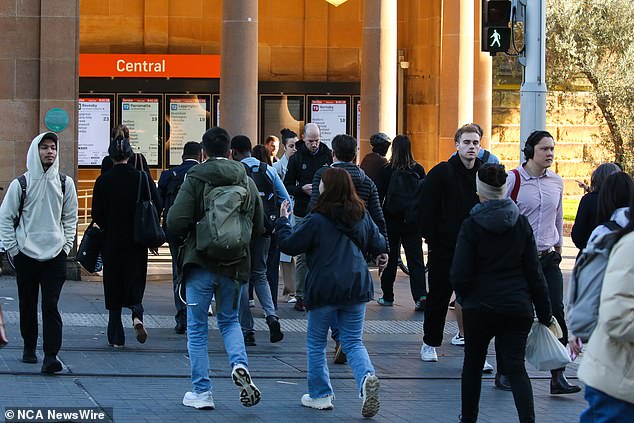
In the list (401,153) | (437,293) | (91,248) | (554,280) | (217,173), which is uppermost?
(401,153)

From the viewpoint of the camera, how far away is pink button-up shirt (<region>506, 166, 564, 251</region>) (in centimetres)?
897

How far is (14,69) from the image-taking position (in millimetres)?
14891

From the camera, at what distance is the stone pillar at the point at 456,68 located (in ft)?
68.3

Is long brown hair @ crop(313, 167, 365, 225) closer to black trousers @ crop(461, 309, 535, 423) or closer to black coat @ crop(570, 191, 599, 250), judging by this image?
black trousers @ crop(461, 309, 535, 423)

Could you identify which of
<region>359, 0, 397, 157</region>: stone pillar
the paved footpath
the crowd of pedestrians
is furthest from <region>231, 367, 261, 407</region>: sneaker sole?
<region>359, 0, 397, 157</region>: stone pillar

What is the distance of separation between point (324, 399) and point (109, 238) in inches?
118

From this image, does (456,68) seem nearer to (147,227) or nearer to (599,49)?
(599,49)

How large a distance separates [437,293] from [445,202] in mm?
735

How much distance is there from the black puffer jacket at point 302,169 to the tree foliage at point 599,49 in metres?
14.4

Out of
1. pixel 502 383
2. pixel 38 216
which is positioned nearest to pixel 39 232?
pixel 38 216

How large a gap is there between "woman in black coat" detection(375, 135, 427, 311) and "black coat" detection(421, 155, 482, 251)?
3.20 metres

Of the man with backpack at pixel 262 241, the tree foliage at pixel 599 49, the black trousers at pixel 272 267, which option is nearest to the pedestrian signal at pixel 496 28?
the black trousers at pixel 272 267

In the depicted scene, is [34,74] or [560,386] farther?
[34,74]

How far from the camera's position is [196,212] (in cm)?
782
